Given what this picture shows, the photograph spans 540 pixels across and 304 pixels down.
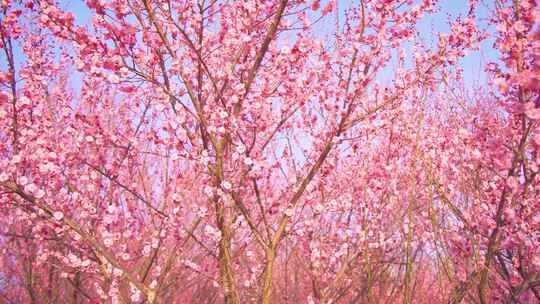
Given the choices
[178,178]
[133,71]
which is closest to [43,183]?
[178,178]

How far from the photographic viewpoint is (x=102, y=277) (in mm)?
5535

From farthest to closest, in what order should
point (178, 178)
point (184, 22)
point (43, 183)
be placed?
point (178, 178) < point (43, 183) < point (184, 22)

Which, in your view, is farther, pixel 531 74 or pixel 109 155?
pixel 109 155

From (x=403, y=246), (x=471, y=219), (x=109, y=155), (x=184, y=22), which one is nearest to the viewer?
(x=184, y=22)

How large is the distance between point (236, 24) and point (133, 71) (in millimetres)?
1598

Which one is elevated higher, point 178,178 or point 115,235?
point 178,178

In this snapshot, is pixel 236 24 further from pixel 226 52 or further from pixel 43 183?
pixel 43 183

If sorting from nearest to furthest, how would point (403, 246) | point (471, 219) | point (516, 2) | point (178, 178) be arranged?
point (516, 2) → point (471, 219) → point (178, 178) → point (403, 246)

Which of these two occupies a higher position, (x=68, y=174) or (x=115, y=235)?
(x=68, y=174)

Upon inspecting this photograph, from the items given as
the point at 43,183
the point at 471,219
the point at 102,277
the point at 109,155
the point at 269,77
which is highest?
the point at 269,77

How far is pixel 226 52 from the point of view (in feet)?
18.7

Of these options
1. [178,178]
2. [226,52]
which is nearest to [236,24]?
[226,52]

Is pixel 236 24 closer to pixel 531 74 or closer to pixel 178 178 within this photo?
pixel 178 178

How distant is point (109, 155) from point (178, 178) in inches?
87.8
